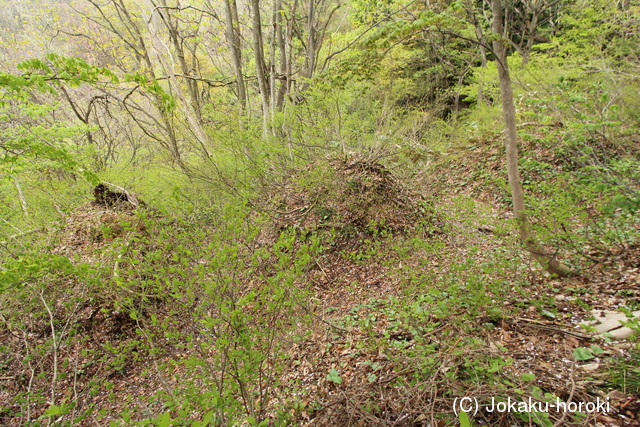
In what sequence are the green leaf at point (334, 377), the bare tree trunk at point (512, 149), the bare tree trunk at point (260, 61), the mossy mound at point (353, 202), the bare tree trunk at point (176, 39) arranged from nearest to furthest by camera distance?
the green leaf at point (334, 377), the bare tree trunk at point (512, 149), the mossy mound at point (353, 202), the bare tree trunk at point (260, 61), the bare tree trunk at point (176, 39)

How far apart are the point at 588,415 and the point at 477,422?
59cm

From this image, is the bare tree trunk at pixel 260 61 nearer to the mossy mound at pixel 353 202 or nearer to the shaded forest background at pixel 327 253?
the shaded forest background at pixel 327 253

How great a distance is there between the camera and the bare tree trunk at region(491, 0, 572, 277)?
2820mm

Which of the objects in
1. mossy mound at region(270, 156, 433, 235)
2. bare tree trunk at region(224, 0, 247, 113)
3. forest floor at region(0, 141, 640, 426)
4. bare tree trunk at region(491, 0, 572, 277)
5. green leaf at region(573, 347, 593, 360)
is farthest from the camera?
bare tree trunk at region(224, 0, 247, 113)

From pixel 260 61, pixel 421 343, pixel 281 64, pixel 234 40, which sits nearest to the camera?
pixel 421 343

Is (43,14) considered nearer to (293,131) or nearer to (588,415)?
(293,131)

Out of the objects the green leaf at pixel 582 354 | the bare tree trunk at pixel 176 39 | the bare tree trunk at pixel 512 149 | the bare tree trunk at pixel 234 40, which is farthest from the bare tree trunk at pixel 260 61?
the green leaf at pixel 582 354

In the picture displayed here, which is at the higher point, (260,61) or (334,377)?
(260,61)

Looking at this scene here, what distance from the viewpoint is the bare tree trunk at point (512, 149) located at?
2820 mm

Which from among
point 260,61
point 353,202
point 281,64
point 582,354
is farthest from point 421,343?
point 281,64

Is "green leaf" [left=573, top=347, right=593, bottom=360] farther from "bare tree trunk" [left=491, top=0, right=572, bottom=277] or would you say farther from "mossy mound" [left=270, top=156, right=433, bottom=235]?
Answer: "mossy mound" [left=270, top=156, right=433, bottom=235]

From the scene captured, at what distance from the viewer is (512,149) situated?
304 cm

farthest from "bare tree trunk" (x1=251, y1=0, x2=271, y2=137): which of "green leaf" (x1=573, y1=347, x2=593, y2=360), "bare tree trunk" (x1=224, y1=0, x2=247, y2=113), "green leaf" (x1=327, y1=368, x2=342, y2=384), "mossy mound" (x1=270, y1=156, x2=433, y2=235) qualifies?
"green leaf" (x1=573, y1=347, x2=593, y2=360)

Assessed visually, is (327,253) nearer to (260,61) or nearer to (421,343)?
(421,343)
